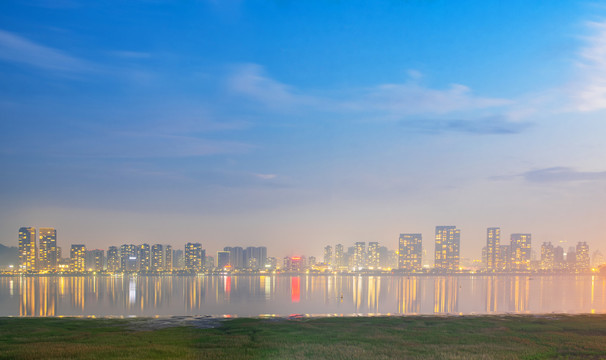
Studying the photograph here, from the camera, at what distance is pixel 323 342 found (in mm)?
27578

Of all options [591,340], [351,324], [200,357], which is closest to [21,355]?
[200,357]

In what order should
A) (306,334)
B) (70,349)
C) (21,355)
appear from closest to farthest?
(21,355), (70,349), (306,334)

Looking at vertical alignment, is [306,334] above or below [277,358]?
below

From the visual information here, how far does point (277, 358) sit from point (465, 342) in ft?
40.6

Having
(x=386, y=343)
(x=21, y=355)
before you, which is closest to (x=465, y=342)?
(x=386, y=343)

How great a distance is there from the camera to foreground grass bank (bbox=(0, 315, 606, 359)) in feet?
75.1

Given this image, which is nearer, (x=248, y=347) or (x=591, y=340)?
(x=248, y=347)

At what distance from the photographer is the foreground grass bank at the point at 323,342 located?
75.1ft

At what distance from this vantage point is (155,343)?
1040 inches

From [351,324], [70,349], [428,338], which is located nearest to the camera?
[70,349]

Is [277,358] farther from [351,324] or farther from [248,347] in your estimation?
[351,324]

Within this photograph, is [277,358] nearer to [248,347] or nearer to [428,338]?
[248,347]

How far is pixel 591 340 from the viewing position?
91.9 feet

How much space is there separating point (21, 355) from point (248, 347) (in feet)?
35.8
